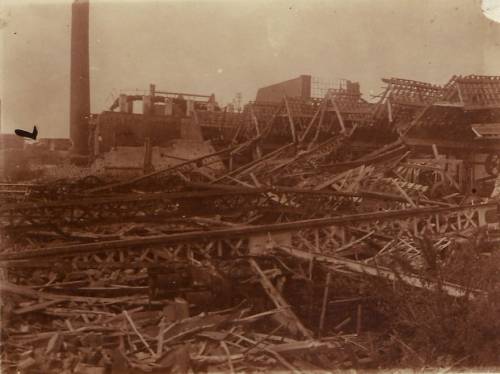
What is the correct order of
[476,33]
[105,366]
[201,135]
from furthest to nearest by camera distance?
[201,135] < [476,33] < [105,366]

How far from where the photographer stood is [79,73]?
9.95m

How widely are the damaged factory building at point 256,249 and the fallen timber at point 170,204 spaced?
0.03m

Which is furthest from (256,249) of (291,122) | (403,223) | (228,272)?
(291,122)

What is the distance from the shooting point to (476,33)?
6926 mm

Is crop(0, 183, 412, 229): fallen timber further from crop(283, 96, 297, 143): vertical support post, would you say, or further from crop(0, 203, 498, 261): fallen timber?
crop(283, 96, 297, 143): vertical support post

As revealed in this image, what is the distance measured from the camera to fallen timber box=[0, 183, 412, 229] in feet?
21.3

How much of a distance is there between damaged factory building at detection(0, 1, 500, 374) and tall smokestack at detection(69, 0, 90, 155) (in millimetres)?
125

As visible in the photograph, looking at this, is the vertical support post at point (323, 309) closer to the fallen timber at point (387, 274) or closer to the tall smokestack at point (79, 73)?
the fallen timber at point (387, 274)

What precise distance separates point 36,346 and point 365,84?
9.35 m

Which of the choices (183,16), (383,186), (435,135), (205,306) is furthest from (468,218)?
(183,16)

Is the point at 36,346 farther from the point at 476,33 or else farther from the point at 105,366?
the point at 476,33

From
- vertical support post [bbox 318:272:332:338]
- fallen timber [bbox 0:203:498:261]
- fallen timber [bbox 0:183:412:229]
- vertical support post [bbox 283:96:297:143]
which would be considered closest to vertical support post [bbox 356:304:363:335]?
vertical support post [bbox 318:272:332:338]

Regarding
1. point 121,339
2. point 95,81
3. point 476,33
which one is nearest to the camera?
point 121,339

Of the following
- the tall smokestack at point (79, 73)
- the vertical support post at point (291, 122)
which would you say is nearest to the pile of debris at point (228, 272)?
the tall smokestack at point (79, 73)
